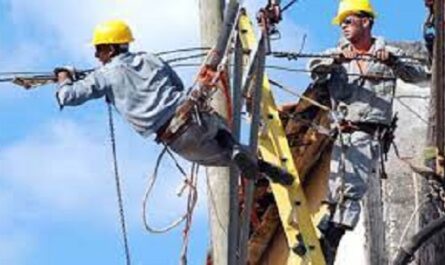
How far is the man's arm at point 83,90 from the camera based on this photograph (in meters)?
11.0

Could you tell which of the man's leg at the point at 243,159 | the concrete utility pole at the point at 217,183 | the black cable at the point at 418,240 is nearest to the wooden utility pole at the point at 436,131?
the black cable at the point at 418,240

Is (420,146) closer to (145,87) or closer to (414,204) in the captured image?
(414,204)

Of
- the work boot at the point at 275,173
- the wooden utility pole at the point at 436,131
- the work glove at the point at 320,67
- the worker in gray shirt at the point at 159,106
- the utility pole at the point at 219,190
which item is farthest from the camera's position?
the work glove at the point at 320,67

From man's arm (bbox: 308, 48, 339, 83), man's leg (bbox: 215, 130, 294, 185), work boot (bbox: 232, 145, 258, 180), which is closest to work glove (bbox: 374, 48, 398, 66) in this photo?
man's arm (bbox: 308, 48, 339, 83)

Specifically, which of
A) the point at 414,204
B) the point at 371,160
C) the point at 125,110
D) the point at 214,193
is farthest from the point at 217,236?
the point at 414,204

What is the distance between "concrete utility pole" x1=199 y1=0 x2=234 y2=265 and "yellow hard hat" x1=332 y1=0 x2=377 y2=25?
6.39 feet

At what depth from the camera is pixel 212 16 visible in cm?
1149

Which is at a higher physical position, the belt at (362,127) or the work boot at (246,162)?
the work boot at (246,162)

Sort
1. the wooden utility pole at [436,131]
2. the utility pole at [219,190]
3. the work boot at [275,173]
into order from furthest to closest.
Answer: the wooden utility pole at [436,131]
the work boot at [275,173]
the utility pole at [219,190]

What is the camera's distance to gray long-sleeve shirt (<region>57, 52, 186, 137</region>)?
1097 cm

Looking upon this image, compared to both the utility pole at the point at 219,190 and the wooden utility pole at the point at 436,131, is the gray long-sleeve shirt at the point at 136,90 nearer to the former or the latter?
the utility pole at the point at 219,190

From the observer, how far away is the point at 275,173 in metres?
11.4

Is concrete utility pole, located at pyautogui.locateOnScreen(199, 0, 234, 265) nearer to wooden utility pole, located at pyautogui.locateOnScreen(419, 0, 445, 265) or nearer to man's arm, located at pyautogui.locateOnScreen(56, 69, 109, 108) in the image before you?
man's arm, located at pyautogui.locateOnScreen(56, 69, 109, 108)

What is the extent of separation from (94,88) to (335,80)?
9.08 feet
